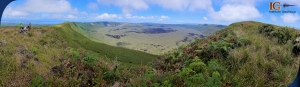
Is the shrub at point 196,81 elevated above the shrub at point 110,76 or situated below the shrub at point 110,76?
above

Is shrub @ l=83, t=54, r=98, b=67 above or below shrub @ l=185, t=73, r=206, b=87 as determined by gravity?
above

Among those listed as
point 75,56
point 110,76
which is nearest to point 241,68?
point 110,76

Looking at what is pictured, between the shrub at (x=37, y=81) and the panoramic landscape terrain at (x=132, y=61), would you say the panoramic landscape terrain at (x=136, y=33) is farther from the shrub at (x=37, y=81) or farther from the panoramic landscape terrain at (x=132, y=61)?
the shrub at (x=37, y=81)

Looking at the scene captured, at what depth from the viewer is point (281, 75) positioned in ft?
13.7

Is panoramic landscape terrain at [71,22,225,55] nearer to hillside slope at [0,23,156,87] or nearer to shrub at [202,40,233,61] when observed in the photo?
hillside slope at [0,23,156,87]

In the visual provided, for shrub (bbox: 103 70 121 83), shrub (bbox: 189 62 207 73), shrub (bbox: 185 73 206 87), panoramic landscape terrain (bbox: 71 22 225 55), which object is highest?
panoramic landscape terrain (bbox: 71 22 225 55)

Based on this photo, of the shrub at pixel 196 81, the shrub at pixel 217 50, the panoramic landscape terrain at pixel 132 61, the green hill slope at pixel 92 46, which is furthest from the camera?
the green hill slope at pixel 92 46

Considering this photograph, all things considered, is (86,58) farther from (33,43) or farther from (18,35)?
(18,35)

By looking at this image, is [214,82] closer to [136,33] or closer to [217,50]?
[217,50]

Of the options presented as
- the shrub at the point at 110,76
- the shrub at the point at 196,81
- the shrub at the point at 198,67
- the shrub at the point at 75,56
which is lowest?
the shrub at the point at 110,76

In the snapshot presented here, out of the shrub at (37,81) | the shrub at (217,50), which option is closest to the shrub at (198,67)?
the shrub at (217,50)

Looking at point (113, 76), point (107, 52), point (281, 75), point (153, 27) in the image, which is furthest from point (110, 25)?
point (281, 75)

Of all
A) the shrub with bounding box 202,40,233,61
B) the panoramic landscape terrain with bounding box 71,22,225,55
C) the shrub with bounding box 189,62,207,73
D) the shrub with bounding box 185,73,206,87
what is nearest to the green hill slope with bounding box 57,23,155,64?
the panoramic landscape terrain with bounding box 71,22,225,55

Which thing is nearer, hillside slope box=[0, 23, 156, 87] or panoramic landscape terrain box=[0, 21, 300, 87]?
panoramic landscape terrain box=[0, 21, 300, 87]
